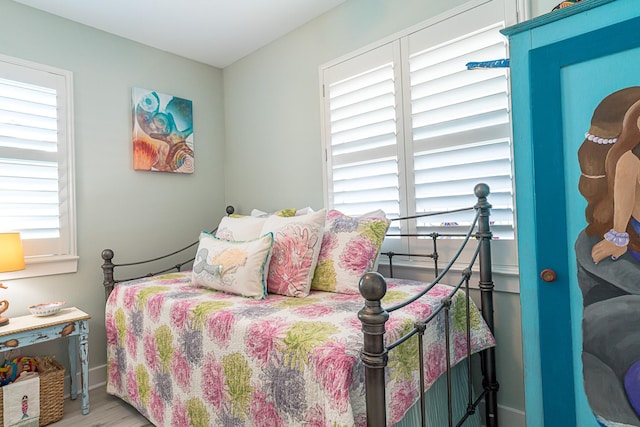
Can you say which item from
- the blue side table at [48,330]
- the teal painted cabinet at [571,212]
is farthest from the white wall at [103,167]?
the teal painted cabinet at [571,212]

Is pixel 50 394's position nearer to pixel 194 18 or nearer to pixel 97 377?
pixel 97 377

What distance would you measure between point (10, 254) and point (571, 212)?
253cm

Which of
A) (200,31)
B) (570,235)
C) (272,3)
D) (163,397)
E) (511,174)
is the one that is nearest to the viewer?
(570,235)

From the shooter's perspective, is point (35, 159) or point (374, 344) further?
point (35, 159)

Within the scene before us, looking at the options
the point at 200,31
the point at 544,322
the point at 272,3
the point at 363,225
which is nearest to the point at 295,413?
the point at 544,322

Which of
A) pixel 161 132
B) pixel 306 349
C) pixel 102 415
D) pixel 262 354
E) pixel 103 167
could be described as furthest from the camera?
pixel 161 132

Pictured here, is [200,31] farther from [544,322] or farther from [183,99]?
[544,322]

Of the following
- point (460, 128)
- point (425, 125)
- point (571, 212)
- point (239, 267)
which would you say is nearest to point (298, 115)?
point (425, 125)

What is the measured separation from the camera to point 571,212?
39.1 inches

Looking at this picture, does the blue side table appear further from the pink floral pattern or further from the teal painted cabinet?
the teal painted cabinet

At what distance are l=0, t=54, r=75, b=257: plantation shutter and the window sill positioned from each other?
0.04 metres

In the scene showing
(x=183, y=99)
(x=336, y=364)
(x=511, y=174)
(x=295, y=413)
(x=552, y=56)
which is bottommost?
(x=295, y=413)

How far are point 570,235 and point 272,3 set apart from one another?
2.22m

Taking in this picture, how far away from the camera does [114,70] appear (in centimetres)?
269
